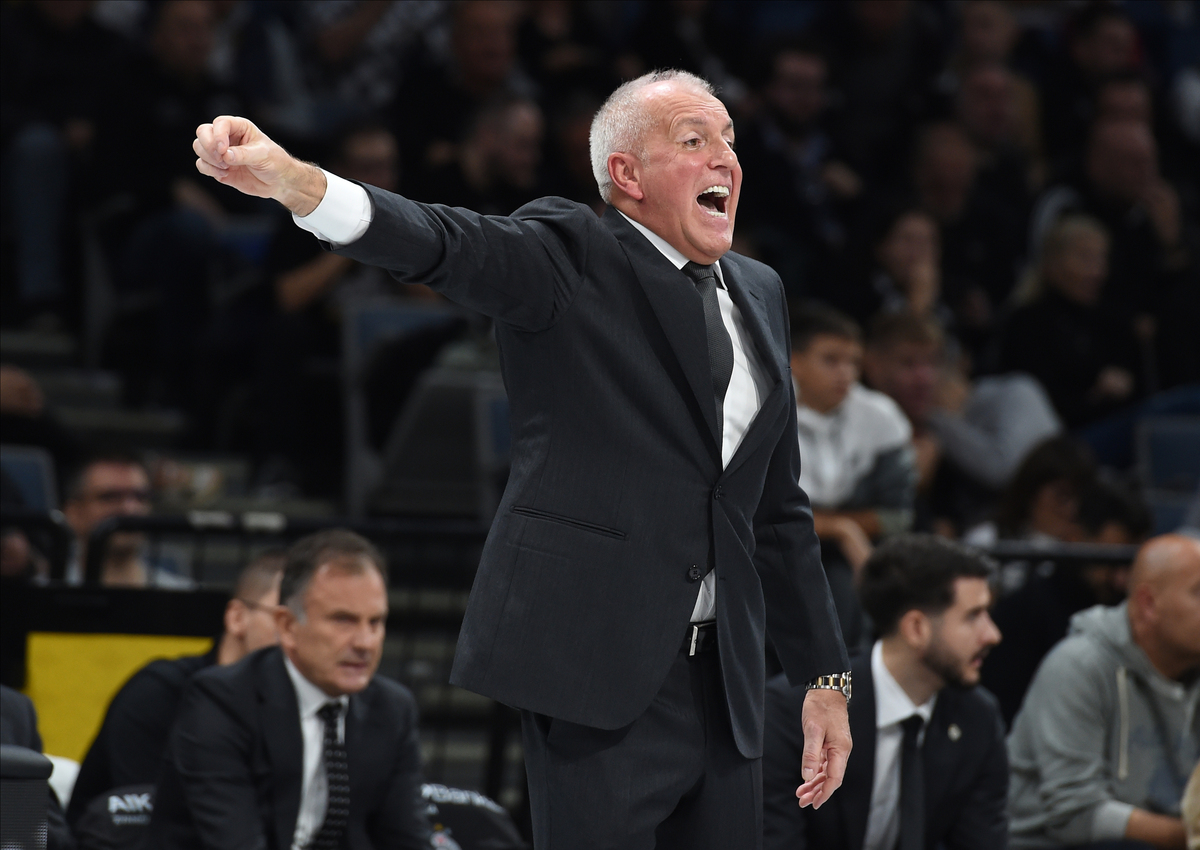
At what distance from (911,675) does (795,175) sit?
4.58 meters

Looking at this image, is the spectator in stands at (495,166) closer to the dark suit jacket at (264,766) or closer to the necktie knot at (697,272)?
the dark suit jacket at (264,766)

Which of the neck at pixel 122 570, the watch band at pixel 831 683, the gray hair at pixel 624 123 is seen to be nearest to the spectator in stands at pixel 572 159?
the neck at pixel 122 570

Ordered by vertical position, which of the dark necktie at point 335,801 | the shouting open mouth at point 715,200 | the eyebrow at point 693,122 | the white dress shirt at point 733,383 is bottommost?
the dark necktie at point 335,801

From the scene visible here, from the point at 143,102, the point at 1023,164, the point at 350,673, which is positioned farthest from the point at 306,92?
the point at 350,673

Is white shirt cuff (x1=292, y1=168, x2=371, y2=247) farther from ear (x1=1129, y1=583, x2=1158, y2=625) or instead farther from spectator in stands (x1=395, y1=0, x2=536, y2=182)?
spectator in stands (x1=395, y1=0, x2=536, y2=182)

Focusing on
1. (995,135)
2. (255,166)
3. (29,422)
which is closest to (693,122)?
(255,166)

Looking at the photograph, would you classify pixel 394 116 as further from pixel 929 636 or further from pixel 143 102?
pixel 929 636

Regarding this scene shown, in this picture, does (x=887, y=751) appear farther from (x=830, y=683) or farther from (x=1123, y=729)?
(x=830, y=683)

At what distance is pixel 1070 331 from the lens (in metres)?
7.90

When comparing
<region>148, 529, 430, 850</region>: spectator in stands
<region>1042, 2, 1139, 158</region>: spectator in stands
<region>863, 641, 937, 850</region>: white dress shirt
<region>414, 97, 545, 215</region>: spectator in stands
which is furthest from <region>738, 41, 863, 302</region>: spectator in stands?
<region>148, 529, 430, 850</region>: spectator in stands

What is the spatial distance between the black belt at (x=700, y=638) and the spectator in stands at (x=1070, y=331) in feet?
19.0

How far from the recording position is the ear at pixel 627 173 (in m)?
2.41

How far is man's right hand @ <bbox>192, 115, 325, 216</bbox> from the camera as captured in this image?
2.00 m

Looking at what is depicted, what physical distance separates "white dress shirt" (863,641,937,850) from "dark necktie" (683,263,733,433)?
1944 mm
